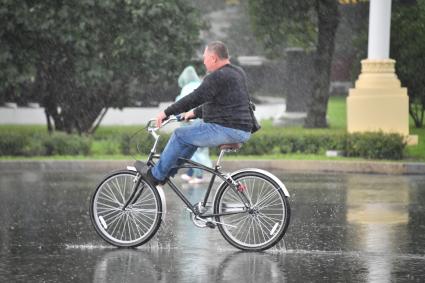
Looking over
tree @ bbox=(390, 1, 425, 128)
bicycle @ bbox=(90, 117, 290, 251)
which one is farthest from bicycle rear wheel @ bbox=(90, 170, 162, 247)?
tree @ bbox=(390, 1, 425, 128)

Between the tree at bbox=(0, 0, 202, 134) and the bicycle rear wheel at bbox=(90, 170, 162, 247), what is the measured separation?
12.6 metres

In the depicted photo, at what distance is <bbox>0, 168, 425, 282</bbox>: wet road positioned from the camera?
25.0 ft

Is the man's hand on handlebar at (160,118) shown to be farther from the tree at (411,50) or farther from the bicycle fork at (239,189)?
the tree at (411,50)

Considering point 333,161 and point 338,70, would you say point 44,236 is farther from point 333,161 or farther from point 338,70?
point 338,70

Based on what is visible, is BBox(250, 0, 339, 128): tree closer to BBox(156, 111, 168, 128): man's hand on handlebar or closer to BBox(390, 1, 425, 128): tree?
BBox(390, 1, 425, 128): tree

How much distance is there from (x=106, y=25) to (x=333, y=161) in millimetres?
7336

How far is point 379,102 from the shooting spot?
20031 millimetres

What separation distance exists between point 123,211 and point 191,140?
2.96 feet

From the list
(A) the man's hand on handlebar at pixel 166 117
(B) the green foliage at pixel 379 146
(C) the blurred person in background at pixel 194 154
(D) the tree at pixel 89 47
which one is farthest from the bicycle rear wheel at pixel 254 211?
(D) the tree at pixel 89 47

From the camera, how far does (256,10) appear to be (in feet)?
84.5

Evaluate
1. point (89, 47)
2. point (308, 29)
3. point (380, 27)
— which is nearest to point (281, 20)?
point (308, 29)

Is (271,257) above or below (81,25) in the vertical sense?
below

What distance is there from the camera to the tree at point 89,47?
21500mm

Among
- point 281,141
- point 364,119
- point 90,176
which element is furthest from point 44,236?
point 364,119
